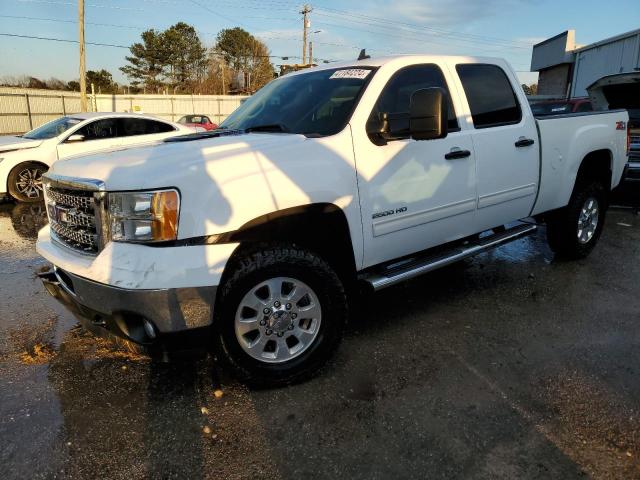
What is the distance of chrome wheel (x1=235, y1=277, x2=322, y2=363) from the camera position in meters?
2.76

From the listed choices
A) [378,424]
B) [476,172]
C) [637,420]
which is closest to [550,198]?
[476,172]

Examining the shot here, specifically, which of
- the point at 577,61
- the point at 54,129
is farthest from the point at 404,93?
the point at 577,61

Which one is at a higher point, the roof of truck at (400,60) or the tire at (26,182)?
the roof of truck at (400,60)

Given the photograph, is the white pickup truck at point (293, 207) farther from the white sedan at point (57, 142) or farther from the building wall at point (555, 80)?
the building wall at point (555, 80)

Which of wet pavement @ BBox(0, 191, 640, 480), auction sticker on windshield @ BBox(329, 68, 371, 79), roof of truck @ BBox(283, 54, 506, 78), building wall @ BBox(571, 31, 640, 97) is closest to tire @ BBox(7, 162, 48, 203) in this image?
wet pavement @ BBox(0, 191, 640, 480)

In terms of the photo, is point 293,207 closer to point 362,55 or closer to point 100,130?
point 362,55

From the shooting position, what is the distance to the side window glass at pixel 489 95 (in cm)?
391

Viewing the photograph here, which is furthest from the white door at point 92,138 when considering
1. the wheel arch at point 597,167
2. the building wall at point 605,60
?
A: the building wall at point 605,60

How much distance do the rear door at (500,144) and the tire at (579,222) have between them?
0.82m

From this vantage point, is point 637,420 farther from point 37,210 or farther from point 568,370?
point 37,210

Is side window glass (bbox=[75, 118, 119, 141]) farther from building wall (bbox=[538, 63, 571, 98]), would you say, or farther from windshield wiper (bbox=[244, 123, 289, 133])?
building wall (bbox=[538, 63, 571, 98])

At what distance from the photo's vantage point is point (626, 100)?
8.33 meters

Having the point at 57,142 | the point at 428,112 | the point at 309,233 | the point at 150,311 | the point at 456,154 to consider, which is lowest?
the point at 150,311

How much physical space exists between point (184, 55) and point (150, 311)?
6425 cm
